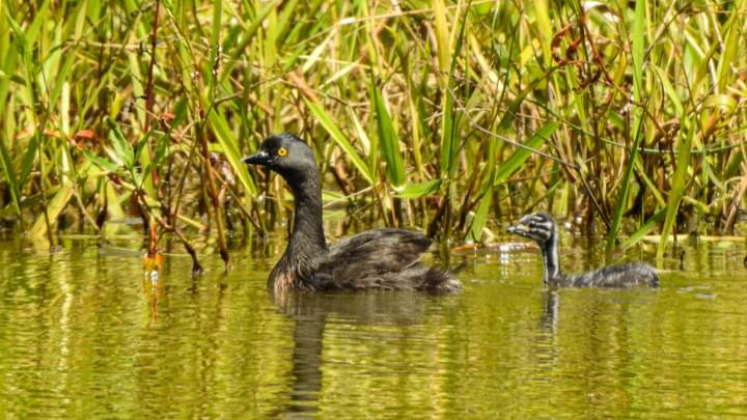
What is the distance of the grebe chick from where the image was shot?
10.4 metres

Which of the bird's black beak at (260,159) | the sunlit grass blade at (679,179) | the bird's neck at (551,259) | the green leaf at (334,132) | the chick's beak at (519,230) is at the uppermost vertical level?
the green leaf at (334,132)

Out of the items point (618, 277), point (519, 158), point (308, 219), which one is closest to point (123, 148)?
point (308, 219)

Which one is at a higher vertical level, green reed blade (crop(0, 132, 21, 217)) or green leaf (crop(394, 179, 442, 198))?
green reed blade (crop(0, 132, 21, 217))

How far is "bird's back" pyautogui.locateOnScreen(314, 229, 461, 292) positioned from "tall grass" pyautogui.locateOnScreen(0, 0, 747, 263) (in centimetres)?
46

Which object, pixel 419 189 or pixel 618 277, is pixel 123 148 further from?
pixel 618 277

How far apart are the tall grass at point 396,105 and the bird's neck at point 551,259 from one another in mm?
415

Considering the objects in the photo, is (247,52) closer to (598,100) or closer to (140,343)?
(598,100)

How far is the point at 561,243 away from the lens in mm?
12656

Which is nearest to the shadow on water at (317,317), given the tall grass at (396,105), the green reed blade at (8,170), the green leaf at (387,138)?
the tall grass at (396,105)

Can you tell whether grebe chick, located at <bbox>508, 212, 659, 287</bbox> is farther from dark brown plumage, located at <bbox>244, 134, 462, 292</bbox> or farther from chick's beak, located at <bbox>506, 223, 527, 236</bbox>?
dark brown plumage, located at <bbox>244, 134, 462, 292</bbox>

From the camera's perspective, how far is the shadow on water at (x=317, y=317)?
7.28 m

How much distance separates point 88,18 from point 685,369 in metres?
6.00

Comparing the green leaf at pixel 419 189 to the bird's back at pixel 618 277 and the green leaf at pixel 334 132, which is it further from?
the bird's back at pixel 618 277

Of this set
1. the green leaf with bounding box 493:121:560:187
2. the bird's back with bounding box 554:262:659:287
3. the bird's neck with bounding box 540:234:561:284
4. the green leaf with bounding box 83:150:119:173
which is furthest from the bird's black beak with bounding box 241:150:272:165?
the bird's back with bounding box 554:262:659:287
